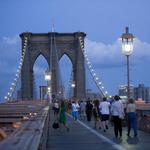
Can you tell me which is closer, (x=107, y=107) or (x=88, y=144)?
(x=88, y=144)

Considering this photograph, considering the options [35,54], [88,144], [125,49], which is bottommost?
[88,144]

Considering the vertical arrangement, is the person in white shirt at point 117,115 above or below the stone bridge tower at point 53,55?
below

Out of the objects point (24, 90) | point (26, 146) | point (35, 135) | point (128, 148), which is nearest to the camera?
point (26, 146)

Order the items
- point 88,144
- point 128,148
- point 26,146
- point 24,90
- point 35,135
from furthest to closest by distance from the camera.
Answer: point 24,90 < point 88,144 < point 128,148 < point 35,135 < point 26,146

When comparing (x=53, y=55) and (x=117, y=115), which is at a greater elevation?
(x=53, y=55)

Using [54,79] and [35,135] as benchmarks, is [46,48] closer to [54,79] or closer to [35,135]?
[54,79]

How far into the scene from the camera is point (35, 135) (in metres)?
11.2

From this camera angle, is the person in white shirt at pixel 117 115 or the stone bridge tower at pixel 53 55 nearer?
the person in white shirt at pixel 117 115

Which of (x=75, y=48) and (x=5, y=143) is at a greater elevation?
(x=75, y=48)

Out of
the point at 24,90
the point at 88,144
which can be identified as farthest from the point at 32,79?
the point at 88,144

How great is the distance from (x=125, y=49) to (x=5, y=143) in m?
17.5

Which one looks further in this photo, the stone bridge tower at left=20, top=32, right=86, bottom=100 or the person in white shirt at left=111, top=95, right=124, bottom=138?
the stone bridge tower at left=20, top=32, right=86, bottom=100

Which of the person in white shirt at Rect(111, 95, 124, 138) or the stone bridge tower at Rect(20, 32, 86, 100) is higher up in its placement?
the stone bridge tower at Rect(20, 32, 86, 100)

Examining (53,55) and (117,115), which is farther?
(53,55)
